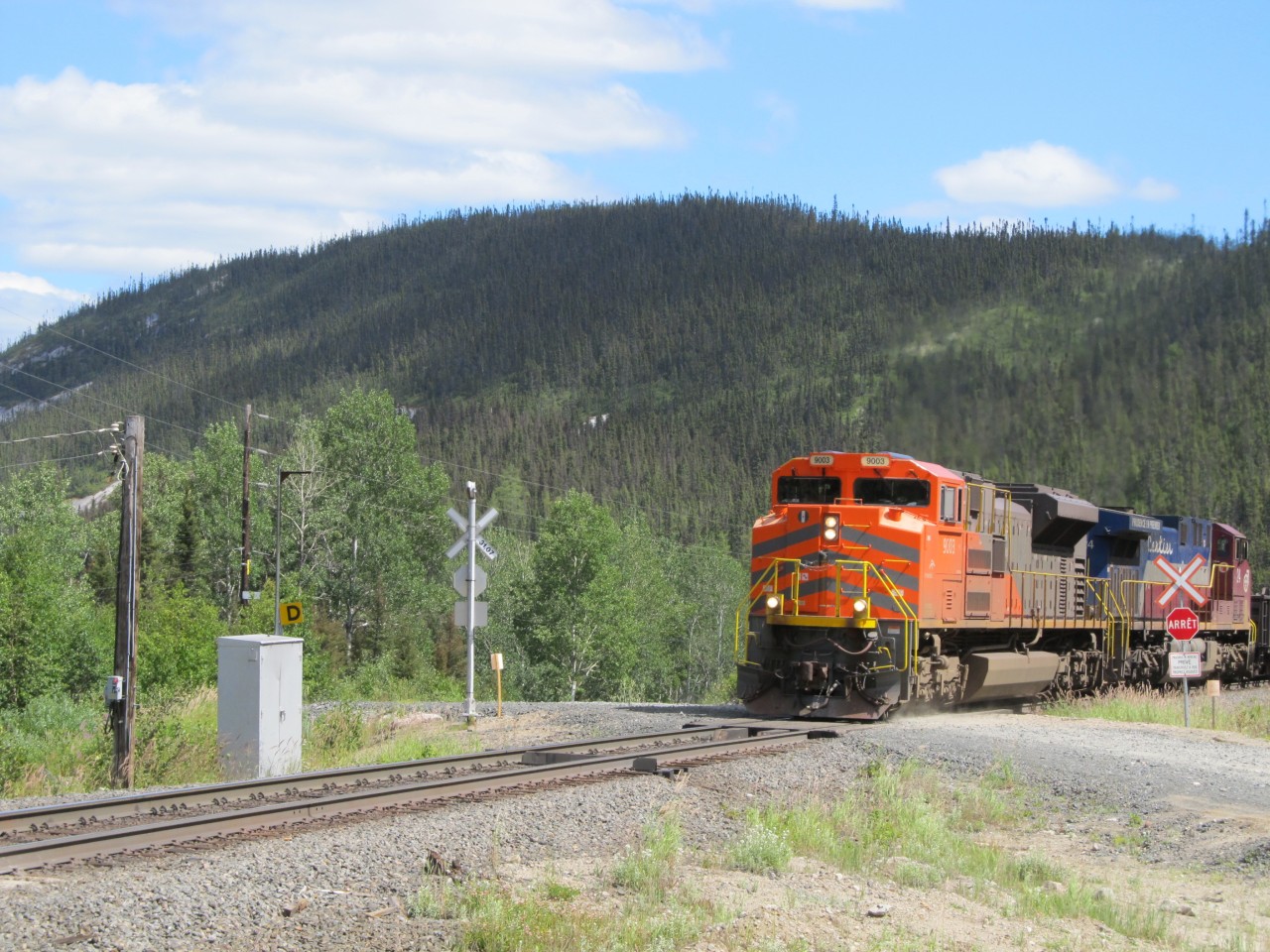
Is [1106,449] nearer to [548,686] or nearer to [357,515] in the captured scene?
[548,686]

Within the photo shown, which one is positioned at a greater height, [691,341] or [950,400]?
[691,341]

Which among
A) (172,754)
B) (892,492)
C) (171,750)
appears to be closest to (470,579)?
(171,750)

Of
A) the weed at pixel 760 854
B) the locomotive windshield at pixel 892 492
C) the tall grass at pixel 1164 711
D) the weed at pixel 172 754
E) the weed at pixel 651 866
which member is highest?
the locomotive windshield at pixel 892 492

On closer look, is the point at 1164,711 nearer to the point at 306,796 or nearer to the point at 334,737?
the point at 334,737

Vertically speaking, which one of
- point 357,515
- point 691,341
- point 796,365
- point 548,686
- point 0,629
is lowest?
point 548,686

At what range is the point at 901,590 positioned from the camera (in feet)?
62.0

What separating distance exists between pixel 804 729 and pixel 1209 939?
826cm

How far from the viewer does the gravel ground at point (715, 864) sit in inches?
278

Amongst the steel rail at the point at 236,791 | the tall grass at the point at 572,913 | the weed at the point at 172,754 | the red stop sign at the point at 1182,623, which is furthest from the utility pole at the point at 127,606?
the red stop sign at the point at 1182,623

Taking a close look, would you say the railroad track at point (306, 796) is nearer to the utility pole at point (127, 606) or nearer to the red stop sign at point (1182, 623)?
the utility pole at point (127, 606)

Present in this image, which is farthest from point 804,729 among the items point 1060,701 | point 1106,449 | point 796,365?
point 796,365

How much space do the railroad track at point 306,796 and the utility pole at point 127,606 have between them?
436 centimetres

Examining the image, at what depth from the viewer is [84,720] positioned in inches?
890

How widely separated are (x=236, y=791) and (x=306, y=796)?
76 cm
